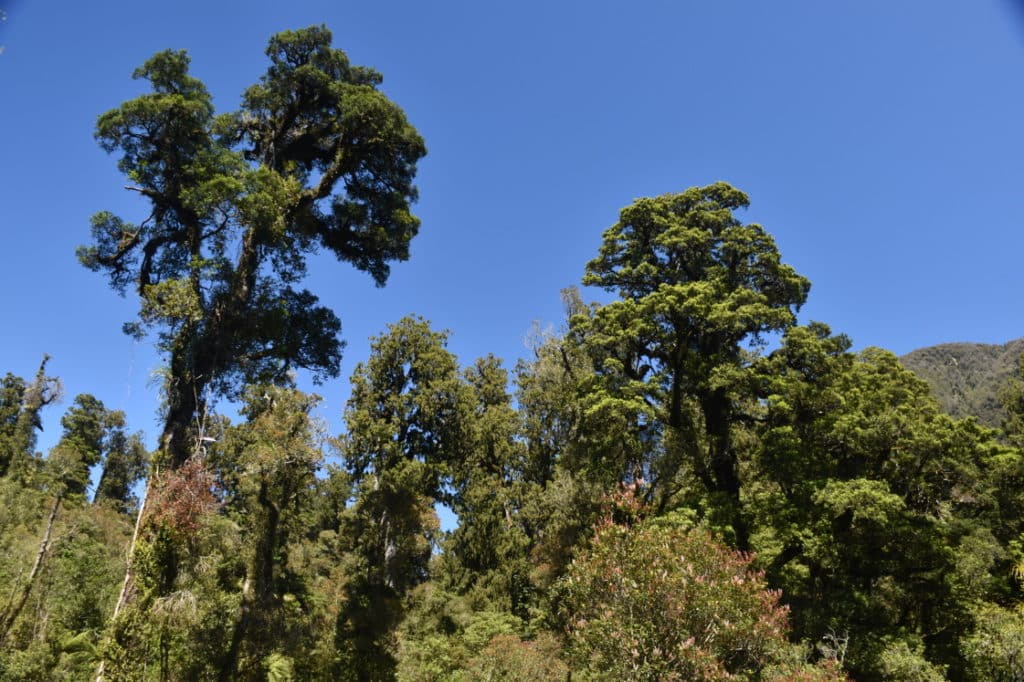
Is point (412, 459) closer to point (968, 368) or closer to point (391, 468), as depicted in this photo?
point (391, 468)

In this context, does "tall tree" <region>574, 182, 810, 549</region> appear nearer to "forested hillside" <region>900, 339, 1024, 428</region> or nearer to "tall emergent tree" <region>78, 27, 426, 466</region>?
"tall emergent tree" <region>78, 27, 426, 466</region>

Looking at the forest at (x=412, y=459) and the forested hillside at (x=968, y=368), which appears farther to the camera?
the forested hillside at (x=968, y=368)

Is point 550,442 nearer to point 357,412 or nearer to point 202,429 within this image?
point 357,412

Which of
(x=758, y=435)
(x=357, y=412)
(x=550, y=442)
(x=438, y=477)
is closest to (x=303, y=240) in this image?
(x=357, y=412)

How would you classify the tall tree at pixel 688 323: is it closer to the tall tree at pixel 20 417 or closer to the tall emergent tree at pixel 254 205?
the tall emergent tree at pixel 254 205

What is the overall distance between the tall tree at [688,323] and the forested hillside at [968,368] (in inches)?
3345

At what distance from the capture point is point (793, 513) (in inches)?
567

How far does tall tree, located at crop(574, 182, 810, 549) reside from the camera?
1591 cm

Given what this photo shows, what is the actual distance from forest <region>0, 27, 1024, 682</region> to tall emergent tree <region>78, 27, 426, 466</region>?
81mm

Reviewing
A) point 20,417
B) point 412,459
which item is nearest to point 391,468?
point 412,459

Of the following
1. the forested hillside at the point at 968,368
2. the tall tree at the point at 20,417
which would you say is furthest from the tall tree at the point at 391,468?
the forested hillside at the point at 968,368

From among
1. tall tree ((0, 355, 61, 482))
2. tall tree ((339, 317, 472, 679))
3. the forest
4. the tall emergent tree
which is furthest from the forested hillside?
tall tree ((0, 355, 61, 482))

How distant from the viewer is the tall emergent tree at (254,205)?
14.9 metres

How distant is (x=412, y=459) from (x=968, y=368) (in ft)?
498
